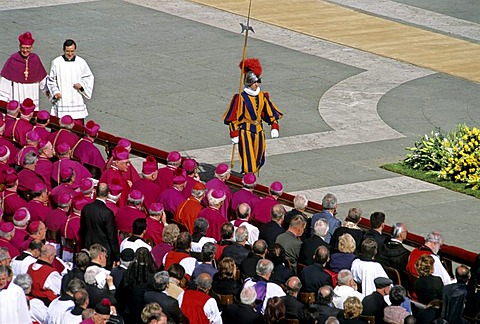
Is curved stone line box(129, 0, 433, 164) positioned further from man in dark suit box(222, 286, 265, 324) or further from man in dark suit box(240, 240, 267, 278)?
man in dark suit box(222, 286, 265, 324)

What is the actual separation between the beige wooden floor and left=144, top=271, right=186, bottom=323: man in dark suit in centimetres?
1554

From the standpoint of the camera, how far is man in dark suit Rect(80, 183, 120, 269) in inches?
608

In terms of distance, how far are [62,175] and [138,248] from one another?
2.87 m

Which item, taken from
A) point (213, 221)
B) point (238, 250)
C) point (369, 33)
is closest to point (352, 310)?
point (238, 250)

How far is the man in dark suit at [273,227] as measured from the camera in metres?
15.7

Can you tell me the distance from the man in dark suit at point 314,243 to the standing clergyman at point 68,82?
7.43 meters

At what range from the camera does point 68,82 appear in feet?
71.2

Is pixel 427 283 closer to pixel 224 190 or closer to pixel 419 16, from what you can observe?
pixel 224 190

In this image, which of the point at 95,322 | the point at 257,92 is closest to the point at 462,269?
the point at 95,322

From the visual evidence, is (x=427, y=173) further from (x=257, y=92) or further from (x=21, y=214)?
(x=21, y=214)

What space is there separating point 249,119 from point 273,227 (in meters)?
5.26

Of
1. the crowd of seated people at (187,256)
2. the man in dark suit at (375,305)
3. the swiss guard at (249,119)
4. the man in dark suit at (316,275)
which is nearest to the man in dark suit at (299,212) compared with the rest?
the crowd of seated people at (187,256)

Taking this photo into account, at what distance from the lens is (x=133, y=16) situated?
31422 millimetres

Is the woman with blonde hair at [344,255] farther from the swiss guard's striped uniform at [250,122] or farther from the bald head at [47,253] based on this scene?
the swiss guard's striped uniform at [250,122]
